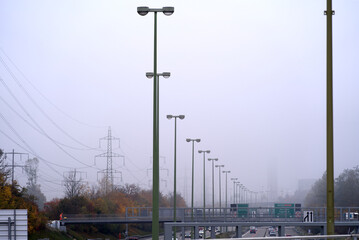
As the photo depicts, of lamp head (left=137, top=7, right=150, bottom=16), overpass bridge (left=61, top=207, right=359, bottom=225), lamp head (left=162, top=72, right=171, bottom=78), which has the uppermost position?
lamp head (left=137, top=7, right=150, bottom=16)

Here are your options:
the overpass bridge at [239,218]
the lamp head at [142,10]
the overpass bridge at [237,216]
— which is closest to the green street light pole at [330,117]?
the lamp head at [142,10]

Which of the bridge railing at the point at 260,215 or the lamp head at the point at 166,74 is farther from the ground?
the lamp head at the point at 166,74

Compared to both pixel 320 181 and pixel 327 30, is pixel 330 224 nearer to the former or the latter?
pixel 327 30


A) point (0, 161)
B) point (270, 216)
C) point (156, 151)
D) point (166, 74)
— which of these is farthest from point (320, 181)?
point (156, 151)

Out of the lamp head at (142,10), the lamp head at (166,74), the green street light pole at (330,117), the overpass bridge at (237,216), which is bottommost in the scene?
the overpass bridge at (237,216)

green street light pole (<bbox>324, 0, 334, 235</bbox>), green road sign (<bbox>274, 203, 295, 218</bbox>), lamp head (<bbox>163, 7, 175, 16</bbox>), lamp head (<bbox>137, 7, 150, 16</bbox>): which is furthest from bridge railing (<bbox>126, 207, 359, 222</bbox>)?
green street light pole (<bbox>324, 0, 334, 235</bbox>)

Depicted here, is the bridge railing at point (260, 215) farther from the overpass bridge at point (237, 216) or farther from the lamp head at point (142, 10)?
the lamp head at point (142, 10)

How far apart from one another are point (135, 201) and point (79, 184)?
1734cm

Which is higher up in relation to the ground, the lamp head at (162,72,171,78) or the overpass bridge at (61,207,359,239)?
the lamp head at (162,72,171,78)

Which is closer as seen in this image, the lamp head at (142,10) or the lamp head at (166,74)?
the lamp head at (142,10)

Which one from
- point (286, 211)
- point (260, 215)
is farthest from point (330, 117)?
point (286, 211)

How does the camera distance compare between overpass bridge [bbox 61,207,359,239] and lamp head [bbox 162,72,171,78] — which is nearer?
lamp head [bbox 162,72,171,78]

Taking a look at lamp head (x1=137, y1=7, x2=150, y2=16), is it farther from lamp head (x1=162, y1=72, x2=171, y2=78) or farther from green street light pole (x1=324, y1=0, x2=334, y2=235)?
green street light pole (x1=324, y1=0, x2=334, y2=235)

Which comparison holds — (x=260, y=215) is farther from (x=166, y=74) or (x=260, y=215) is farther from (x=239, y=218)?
(x=166, y=74)
